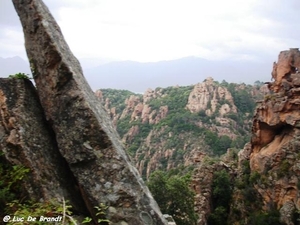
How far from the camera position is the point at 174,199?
78.3ft

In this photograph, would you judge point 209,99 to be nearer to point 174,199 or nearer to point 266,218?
point 266,218

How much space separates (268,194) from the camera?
2869 centimetres

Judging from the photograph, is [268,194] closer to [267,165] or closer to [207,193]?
[267,165]

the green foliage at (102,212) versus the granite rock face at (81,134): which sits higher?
the granite rock face at (81,134)

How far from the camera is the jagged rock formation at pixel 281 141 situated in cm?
2723

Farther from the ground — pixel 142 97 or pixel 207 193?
pixel 142 97

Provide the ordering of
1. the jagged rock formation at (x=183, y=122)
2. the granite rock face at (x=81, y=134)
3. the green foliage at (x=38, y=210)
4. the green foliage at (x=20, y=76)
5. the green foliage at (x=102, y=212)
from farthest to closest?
the jagged rock formation at (x=183, y=122) < the green foliage at (x=20, y=76) < the granite rock face at (x=81, y=134) < the green foliage at (x=102, y=212) < the green foliage at (x=38, y=210)

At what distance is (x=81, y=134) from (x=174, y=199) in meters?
18.1

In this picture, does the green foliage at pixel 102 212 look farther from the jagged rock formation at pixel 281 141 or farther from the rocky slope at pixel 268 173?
the jagged rock formation at pixel 281 141

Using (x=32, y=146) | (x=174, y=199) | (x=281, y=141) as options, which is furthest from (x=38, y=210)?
(x=281, y=141)

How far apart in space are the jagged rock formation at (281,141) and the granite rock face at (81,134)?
2241cm

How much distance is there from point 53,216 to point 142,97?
3518 inches

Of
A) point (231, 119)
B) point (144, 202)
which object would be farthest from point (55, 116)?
point (231, 119)

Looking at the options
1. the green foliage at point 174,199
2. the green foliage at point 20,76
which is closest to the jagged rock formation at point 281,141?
the green foliage at point 174,199
